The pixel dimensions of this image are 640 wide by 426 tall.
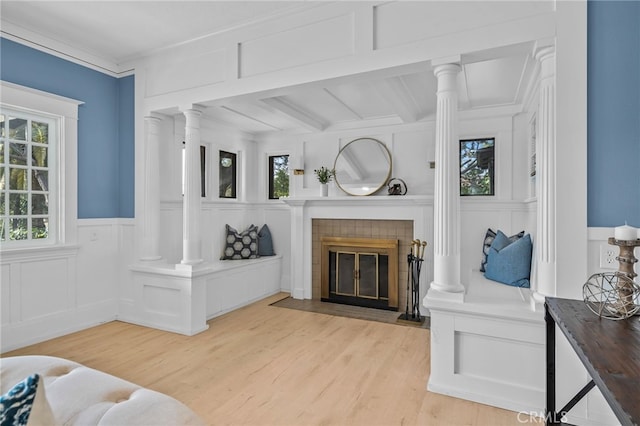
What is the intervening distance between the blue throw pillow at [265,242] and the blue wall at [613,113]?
406 centimetres

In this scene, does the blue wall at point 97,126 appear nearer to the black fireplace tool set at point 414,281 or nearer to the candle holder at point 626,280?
the black fireplace tool set at point 414,281

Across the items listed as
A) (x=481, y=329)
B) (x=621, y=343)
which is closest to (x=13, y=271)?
(x=481, y=329)

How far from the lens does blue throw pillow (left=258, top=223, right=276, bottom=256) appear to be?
531cm

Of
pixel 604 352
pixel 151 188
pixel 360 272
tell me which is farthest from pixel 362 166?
pixel 604 352

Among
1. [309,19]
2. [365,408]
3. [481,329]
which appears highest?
[309,19]

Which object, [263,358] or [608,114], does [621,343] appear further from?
[263,358]

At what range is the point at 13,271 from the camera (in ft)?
10.1

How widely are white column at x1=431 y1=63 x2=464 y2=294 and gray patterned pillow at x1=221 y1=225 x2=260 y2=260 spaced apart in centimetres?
315

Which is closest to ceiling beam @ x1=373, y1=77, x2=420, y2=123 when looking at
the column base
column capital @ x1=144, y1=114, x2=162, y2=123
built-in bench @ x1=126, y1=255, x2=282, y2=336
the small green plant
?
the small green plant

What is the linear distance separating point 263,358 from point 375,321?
1.47 meters

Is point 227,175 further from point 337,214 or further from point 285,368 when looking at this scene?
point 285,368

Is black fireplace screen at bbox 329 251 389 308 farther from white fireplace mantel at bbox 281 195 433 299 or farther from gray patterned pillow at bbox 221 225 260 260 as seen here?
gray patterned pillow at bbox 221 225 260 260

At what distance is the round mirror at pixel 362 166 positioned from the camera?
15.2ft

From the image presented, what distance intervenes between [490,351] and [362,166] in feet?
9.68
